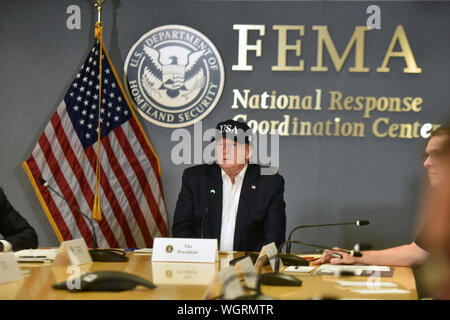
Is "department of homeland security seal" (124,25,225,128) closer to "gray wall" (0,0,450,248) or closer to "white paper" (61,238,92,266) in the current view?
"gray wall" (0,0,450,248)

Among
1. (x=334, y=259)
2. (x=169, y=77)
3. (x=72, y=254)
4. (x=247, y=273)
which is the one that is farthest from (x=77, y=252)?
(x=169, y=77)

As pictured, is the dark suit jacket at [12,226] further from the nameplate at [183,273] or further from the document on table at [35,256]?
the nameplate at [183,273]

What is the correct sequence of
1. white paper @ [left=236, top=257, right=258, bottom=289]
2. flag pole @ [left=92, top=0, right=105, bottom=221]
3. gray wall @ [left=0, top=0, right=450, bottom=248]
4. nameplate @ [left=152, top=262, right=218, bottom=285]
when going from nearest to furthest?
white paper @ [left=236, top=257, right=258, bottom=289] < nameplate @ [left=152, top=262, right=218, bottom=285] < flag pole @ [left=92, top=0, right=105, bottom=221] < gray wall @ [left=0, top=0, right=450, bottom=248]

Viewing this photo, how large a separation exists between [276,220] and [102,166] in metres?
1.59

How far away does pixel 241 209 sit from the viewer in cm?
358

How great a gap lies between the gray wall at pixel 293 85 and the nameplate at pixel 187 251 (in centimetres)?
196

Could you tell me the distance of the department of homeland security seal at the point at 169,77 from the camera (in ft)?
15.0

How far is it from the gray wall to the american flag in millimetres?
196

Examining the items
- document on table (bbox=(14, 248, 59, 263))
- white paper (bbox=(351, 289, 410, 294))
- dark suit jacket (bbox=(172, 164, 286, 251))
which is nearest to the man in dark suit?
dark suit jacket (bbox=(172, 164, 286, 251))

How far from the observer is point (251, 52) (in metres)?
4.54

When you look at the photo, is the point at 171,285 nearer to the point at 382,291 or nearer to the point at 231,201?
the point at 382,291

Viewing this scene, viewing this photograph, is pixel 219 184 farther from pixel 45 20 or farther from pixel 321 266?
pixel 45 20

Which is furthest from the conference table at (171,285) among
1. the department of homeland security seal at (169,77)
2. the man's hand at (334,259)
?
the department of homeland security seal at (169,77)

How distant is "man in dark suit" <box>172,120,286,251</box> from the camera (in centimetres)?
356
